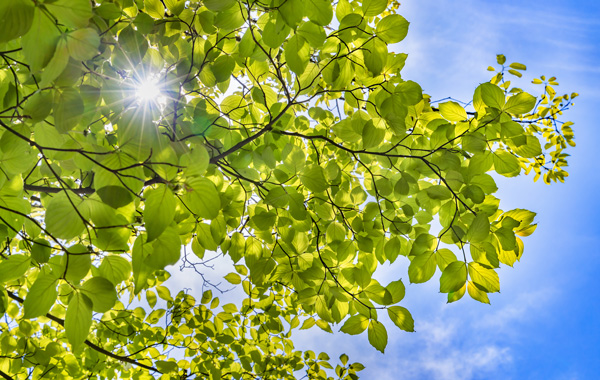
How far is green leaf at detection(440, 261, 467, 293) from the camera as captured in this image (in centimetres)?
154

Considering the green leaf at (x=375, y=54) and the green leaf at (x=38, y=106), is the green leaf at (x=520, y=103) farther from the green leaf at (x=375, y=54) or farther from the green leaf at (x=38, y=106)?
the green leaf at (x=38, y=106)

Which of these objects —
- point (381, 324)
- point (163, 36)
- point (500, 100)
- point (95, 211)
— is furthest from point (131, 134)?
point (500, 100)

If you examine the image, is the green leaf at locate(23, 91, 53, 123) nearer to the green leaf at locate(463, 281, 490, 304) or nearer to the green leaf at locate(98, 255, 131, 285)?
the green leaf at locate(98, 255, 131, 285)

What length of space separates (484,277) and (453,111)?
2.74ft

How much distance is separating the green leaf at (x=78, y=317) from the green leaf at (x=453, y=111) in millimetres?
1746

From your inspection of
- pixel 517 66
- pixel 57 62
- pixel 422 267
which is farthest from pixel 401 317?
pixel 517 66

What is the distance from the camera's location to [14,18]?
73 centimetres

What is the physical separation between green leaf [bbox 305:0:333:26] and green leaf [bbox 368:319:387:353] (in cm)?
141

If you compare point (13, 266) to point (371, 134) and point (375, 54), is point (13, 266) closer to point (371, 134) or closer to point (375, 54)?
point (371, 134)

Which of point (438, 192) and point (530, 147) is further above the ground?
point (530, 147)

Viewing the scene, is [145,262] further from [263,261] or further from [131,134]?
[263,261]

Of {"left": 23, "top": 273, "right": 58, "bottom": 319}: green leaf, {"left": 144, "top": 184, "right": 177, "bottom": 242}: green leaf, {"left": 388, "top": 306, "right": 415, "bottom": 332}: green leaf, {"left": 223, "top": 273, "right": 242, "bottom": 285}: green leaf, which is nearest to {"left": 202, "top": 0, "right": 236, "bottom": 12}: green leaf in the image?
{"left": 144, "top": 184, "right": 177, "bottom": 242}: green leaf

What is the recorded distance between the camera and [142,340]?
3168mm

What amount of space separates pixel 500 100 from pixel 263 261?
1544mm
